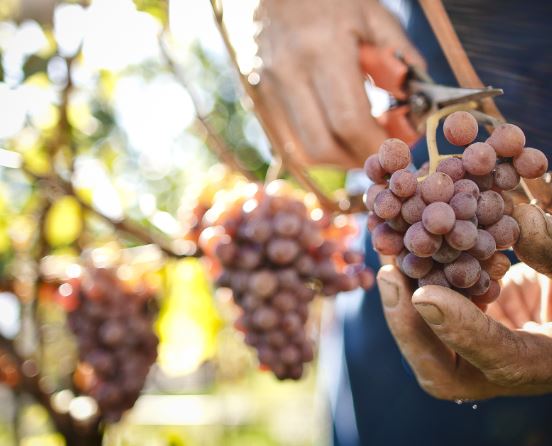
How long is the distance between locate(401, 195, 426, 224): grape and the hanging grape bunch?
396 mm

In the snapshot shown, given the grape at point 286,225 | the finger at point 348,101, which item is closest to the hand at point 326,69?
the finger at point 348,101

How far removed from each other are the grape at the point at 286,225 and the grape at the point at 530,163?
1.45ft

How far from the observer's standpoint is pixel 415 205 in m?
0.56

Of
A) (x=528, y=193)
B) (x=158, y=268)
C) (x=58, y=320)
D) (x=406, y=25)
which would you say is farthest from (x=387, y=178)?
(x=58, y=320)

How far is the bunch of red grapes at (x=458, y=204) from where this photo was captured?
549 millimetres

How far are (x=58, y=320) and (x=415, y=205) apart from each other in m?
1.91

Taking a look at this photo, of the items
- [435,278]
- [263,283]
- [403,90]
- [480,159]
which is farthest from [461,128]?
[263,283]

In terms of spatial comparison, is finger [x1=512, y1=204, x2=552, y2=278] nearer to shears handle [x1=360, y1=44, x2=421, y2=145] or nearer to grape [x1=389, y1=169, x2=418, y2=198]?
grape [x1=389, y1=169, x2=418, y2=198]

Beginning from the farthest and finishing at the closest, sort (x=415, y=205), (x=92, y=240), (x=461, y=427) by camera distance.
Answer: (x=92, y=240) < (x=461, y=427) < (x=415, y=205)

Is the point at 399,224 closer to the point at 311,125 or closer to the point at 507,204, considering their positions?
the point at 507,204

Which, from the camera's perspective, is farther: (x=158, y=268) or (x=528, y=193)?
(x=158, y=268)

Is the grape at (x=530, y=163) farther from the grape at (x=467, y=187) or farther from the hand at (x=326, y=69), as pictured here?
the hand at (x=326, y=69)

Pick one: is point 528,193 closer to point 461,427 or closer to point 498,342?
point 498,342

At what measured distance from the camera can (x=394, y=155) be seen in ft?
1.89
